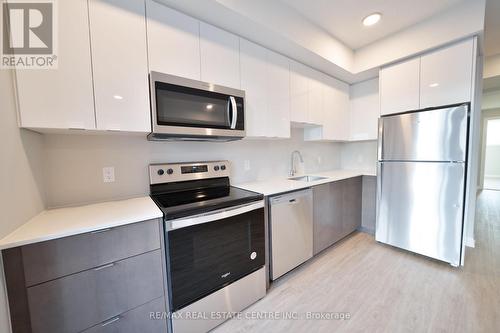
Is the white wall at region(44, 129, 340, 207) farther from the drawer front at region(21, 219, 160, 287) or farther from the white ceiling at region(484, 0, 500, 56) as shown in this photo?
the white ceiling at region(484, 0, 500, 56)

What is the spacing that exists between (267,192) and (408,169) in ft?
5.73

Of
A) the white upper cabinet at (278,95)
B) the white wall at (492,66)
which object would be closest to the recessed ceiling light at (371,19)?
the white upper cabinet at (278,95)

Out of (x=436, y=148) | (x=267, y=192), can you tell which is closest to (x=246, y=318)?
(x=267, y=192)

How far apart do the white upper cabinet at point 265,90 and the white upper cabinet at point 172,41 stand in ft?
1.53

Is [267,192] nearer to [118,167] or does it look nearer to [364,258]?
[118,167]

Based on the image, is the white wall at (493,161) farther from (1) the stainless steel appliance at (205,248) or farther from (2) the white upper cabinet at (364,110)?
(1) the stainless steel appliance at (205,248)

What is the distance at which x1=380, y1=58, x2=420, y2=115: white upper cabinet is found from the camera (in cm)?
219

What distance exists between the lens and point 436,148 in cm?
201

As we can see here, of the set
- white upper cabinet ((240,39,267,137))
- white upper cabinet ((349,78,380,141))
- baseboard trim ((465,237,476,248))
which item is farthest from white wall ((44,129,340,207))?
baseboard trim ((465,237,476,248))

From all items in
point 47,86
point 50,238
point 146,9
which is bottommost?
point 50,238

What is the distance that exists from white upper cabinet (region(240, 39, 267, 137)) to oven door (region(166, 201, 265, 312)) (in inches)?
30.7

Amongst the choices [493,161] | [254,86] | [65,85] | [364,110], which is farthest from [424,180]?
[493,161]

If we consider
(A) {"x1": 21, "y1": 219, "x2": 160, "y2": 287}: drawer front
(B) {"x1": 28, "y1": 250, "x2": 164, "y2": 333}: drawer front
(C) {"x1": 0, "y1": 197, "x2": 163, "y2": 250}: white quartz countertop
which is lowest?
(B) {"x1": 28, "y1": 250, "x2": 164, "y2": 333}: drawer front

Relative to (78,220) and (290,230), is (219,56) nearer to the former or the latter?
(78,220)
